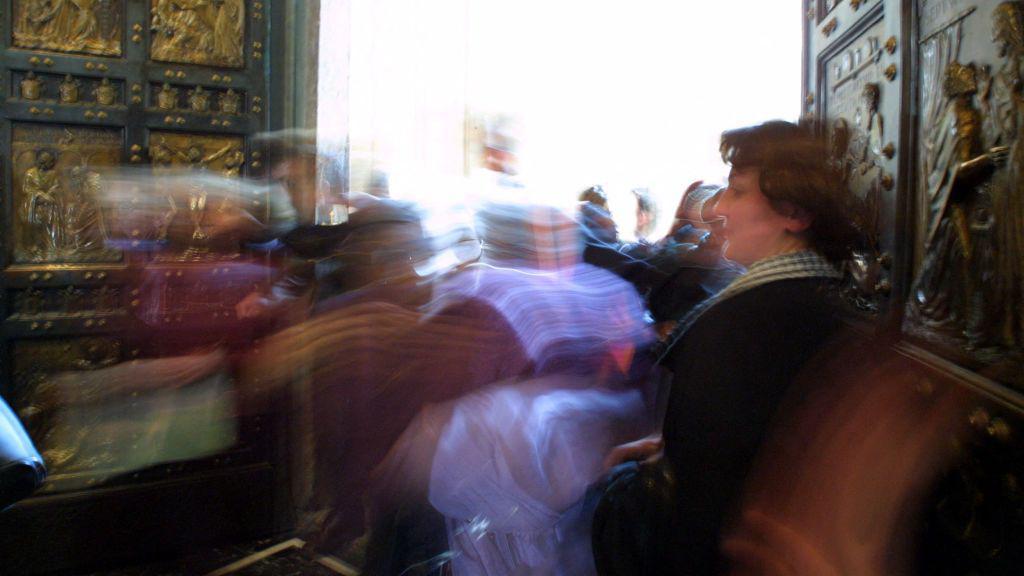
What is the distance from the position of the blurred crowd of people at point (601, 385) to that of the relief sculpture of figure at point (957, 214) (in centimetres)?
16

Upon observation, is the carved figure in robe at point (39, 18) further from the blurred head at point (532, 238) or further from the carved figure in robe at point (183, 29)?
the blurred head at point (532, 238)

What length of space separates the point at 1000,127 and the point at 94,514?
377cm

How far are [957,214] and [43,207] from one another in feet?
11.7

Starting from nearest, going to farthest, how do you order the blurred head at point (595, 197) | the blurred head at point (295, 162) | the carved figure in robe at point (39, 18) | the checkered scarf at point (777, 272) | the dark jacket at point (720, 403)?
the dark jacket at point (720, 403), the checkered scarf at point (777, 272), the blurred head at point (595, 197), the carved figure in robe at point (39, 18), the blurred head at point (295, 162)

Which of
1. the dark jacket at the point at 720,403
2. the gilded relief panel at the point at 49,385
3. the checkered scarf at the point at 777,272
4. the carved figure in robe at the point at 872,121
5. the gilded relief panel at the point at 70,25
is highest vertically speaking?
the gilded relief panel at the point at 70,25

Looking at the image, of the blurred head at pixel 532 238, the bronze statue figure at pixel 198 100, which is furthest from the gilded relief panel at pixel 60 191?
the blurred head at pixel 532 238

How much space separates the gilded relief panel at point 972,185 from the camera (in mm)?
1197

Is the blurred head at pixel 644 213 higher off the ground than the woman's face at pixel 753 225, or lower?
higher

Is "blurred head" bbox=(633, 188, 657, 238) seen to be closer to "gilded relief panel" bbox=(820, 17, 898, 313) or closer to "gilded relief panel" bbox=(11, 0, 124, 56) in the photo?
"gilded relief panel" bbox=(820, 17, 898, 313)

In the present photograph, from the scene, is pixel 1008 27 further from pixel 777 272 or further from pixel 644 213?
pixel 644 213

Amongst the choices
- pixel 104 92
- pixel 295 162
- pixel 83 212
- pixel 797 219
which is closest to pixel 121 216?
pixel 83 212

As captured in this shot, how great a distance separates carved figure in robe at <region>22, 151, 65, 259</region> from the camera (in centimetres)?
341

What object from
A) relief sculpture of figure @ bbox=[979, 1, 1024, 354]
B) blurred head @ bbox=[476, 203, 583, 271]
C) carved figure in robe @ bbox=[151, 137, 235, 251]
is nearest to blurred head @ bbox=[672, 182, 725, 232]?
blurred head @ bbox=[476, 203, 583, 271]

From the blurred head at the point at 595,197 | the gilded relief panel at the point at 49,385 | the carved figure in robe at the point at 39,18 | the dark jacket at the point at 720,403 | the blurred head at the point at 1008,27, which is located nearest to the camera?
the blurred head at the point at 1008,27
